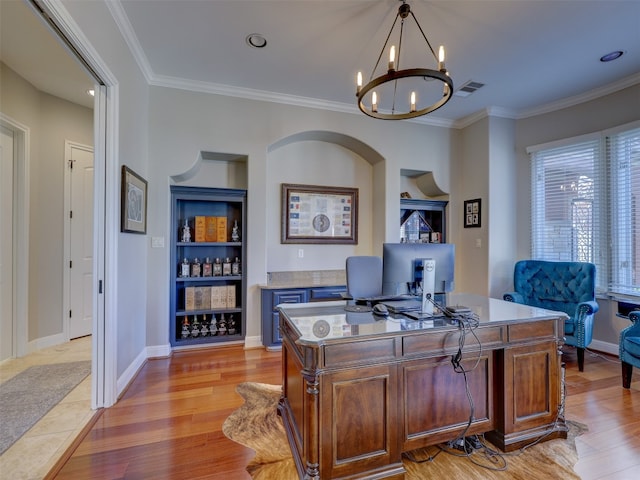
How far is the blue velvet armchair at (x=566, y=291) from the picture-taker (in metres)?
2.96

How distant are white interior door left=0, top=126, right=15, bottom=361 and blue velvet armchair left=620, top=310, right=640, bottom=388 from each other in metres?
5.89

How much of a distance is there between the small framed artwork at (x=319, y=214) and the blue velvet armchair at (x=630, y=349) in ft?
9.52

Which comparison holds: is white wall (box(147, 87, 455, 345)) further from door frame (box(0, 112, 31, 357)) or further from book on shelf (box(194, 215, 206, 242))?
door frame (box(0, 112, 31, 357))

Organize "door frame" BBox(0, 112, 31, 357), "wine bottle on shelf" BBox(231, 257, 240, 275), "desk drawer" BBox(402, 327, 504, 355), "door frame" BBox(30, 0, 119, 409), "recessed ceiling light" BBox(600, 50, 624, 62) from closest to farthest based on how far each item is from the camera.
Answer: "desk drawer" BBox(402, 327, 504, 355) → "door frame" BBox(30, 0, 119, 409) → "recessed ceiling light" BBox(600, 50, 624, 62) → "door frame" BBox(0, 112, 31, 357) → "wine bottle on shelf" BBox(231, 257, 240, 275)

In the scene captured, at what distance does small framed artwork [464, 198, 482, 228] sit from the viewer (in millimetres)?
4207

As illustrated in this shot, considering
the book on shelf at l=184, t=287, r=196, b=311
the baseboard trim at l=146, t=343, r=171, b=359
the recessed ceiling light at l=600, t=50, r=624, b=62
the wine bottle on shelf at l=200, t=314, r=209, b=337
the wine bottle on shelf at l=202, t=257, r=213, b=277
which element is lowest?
the baseboard trim at l=146, t=343, r=171, b=359

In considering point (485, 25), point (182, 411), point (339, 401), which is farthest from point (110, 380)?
point (485, 25)

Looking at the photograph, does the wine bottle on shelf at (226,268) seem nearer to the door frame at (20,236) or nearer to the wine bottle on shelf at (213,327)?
the wine bottle on shelf at (213,327)

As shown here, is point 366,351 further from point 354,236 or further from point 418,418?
point 354,236

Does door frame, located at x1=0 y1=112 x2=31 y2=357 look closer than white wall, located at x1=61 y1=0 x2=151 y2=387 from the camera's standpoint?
No

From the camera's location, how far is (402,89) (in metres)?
3.61

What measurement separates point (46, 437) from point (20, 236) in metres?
2.31

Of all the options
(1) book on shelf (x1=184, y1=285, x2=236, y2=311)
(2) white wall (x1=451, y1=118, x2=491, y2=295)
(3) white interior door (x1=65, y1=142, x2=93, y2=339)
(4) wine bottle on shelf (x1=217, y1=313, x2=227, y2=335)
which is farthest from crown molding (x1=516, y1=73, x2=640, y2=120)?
(3) white interior door (x1=65, y1=142, x2=93, y2=339)

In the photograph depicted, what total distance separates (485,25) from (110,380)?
416cm
